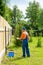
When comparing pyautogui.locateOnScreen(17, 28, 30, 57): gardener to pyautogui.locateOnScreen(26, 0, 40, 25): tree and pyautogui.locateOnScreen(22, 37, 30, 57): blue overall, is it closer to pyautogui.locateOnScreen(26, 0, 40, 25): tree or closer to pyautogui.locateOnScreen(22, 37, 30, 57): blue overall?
pyautogui.locateOnScreen(22, 37, 30, 57): blue overall

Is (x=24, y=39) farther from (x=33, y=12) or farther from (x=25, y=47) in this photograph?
(x=33, y=12)

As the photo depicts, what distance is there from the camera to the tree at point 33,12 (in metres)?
93.8

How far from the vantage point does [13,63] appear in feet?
41.1

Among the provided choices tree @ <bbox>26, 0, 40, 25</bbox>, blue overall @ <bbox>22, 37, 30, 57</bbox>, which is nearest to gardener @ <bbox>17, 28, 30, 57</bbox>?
blue overall @ <bbox>22, 37, 30, 57</bbox>

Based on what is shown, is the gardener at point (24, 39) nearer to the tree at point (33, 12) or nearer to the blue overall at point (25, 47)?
the blue overall at point (25, 47)

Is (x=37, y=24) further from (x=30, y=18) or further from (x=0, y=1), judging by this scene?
(x=0, y=1)

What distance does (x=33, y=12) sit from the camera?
310 ft

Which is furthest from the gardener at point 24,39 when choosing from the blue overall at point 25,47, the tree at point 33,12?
the tree at point 33,12

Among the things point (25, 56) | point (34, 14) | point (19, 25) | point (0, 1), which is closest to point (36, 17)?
point (34, 14)

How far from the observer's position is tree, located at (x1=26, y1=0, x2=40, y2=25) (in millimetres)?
93750

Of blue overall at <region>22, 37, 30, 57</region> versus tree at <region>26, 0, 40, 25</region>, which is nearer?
blue overall at <region>22, 37, 30, 57</region>

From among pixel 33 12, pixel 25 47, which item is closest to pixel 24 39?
pixel 25 47

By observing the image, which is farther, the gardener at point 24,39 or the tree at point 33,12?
the tree at point 33,12

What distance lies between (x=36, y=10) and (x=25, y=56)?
8047 cm
